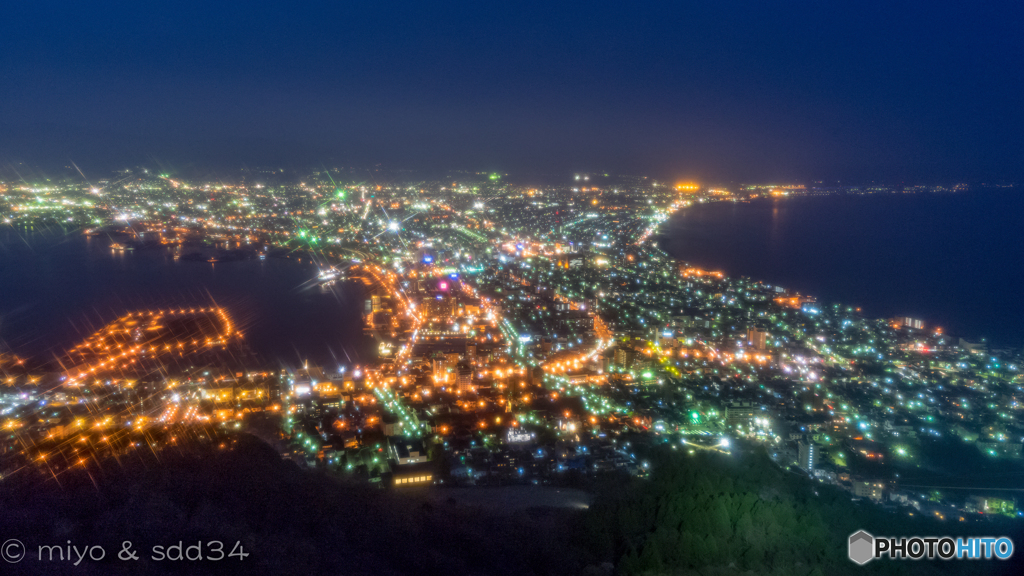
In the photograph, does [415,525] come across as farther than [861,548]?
Yes

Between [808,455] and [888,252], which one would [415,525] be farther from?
[888,252]

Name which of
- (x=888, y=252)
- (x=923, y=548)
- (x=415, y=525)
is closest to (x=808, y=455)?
(x=923, y=548)

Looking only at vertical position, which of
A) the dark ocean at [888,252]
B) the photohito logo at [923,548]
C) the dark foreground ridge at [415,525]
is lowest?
the dark ocean at [888,252]

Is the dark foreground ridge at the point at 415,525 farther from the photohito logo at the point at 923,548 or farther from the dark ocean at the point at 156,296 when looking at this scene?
the dark ocean at the point at 156,296

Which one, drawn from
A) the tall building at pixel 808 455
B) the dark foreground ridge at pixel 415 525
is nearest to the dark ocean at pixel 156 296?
the dark foreground ridge at pixel 415 525

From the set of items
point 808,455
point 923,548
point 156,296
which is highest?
point 156,296

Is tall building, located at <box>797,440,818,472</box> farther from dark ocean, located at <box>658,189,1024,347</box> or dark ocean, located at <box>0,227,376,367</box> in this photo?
dark ocean, located at <box>658,189,1024,347</box>
